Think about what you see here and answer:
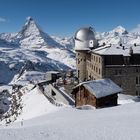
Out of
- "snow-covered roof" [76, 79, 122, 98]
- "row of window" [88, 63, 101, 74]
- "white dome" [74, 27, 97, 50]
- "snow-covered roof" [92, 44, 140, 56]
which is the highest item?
"white dome" [74, 27, 97, 50]

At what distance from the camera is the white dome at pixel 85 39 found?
85312 mm

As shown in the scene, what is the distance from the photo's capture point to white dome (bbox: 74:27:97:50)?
85.3 metres

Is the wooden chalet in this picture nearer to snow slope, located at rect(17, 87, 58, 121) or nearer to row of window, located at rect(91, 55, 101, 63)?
snow slope, located at rect(17, 87, 58, 121)

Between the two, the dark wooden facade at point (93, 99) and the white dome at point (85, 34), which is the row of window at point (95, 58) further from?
the dark wooden facade at point (93, 99)

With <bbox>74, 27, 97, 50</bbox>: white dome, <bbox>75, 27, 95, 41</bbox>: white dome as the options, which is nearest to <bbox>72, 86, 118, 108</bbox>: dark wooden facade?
<bbox>74, 27, 97, 50</bbox>: white dome

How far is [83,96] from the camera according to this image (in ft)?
167

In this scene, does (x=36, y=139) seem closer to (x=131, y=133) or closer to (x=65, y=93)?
(x=131, y=133)

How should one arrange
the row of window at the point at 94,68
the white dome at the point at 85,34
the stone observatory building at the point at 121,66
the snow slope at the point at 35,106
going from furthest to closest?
1. the white dome at the point at 85,34
2. the row of window at the point at 94,68
3. the stone observatory building at the point at 121,66
4. the snow slope at the point at 35,106

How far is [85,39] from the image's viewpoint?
8619 centimetres

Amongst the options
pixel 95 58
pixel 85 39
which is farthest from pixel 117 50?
pixel 85 39

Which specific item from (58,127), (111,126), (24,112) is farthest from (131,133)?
(24,112)

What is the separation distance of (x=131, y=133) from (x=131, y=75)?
4790 centimetres

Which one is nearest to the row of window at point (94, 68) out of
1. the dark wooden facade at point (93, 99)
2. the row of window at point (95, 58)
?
the row of window at point (95, 58)

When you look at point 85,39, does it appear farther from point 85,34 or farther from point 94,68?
point 94,68
